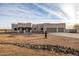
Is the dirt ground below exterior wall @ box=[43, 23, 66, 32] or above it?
below

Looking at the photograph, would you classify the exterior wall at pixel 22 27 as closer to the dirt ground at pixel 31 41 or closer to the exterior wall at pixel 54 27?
the dirt ground at pixel 31 41

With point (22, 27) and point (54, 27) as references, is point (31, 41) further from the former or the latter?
point (54, 27)

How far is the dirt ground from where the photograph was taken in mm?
2025

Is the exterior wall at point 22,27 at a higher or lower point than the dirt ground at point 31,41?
higher

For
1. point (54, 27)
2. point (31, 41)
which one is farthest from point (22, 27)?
point (54, 27)

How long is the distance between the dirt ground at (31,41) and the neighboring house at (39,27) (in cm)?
7

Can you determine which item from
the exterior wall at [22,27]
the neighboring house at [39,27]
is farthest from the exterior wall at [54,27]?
the exterior wall at [22,27]

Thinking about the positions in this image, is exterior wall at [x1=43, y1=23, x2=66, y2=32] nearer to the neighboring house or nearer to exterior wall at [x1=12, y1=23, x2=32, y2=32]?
the neighboring house

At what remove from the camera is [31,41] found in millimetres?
2066

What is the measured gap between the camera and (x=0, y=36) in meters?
2.06

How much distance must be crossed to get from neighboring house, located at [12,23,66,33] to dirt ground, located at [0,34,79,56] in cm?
7

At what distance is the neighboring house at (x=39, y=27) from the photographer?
2.05 metres

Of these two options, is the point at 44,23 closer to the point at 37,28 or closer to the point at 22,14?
the point at 37,28

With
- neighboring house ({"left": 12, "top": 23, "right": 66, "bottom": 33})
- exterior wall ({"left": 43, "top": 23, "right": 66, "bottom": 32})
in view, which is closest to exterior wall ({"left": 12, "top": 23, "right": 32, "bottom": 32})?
neighboring house ({"left": 12, "top": 23, "right": 66, "bottom": 33})
